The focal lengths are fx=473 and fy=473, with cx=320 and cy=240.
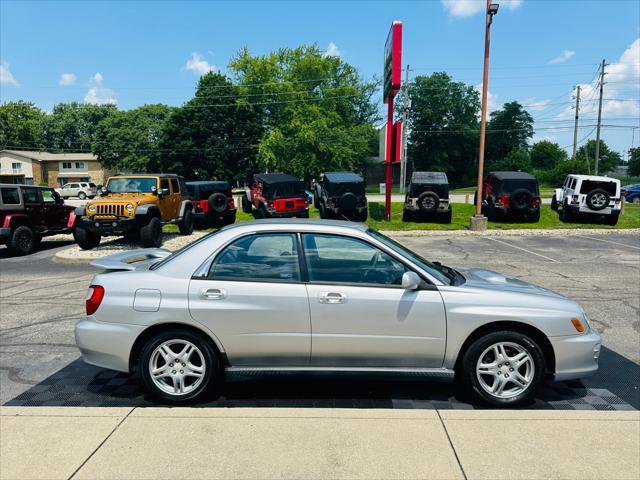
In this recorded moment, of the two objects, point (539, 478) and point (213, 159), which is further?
point (213, 159)

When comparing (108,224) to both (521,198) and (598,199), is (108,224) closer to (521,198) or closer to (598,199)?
(521,198)

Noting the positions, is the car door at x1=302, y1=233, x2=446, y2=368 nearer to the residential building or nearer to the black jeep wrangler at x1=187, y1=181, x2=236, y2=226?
the black jeep wrangler at x1=187, y1=181, x2=236, y2=226

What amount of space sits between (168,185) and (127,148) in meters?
61.2

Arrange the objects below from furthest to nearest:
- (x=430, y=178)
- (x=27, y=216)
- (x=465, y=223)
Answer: (x=465, y=223) < (x=430, y=178) < (x=27, y=216)

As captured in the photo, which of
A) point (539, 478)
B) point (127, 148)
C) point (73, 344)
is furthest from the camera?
point (127, 148)

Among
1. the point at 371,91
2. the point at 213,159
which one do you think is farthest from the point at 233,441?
the point at 371,91

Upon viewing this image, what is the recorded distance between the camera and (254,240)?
13.5 feet

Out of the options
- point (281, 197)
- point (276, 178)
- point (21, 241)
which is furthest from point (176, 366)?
point (276, 178)

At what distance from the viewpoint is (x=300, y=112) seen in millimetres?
53156

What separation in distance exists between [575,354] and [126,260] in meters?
4.18

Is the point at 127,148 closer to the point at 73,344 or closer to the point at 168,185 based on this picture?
the point at 168,185

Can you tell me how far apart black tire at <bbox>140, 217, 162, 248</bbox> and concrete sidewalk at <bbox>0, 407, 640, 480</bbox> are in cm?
989

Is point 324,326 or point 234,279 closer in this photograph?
point 324,326

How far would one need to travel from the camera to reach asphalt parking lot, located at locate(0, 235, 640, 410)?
4113 mm
